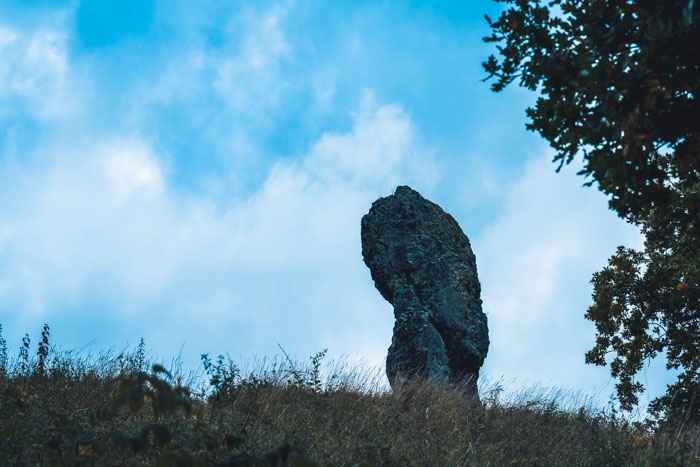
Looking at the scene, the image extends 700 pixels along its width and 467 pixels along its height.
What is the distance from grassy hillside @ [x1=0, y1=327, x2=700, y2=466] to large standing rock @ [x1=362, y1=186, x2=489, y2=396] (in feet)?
3.46

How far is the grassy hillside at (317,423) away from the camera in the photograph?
6391 mm

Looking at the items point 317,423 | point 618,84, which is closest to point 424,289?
point 317,423

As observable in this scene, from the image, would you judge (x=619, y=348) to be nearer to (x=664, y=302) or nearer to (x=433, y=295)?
(x=664, y=302)

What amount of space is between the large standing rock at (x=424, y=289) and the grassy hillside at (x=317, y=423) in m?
1.05

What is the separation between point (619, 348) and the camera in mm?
16391

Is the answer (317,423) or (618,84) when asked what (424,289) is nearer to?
(317,423)

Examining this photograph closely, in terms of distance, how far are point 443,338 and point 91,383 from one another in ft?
23.7

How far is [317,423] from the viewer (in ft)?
29.2

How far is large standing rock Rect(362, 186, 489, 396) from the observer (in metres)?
13.4

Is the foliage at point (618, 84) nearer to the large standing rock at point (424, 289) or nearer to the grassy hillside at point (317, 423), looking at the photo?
the grassy hillside at point (317, 423)

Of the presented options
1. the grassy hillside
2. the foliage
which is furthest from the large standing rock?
the foliage

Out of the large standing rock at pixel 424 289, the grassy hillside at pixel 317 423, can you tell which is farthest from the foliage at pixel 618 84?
the large standing rock at pixel 424 289

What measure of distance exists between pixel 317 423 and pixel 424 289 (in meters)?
5.60

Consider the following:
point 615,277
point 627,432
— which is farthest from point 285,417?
point 615,277
